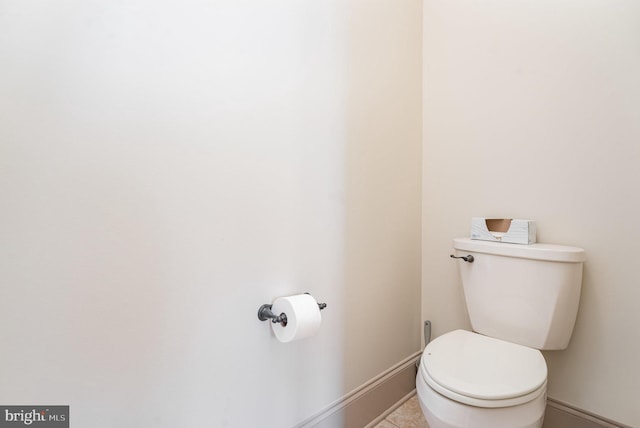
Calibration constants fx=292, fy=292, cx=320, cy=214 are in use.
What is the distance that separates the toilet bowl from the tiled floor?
1.59ft

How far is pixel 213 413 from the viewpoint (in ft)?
2.68

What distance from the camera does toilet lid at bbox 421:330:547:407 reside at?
0.79 m

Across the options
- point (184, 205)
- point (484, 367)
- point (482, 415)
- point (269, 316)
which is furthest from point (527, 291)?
point (184, 205)

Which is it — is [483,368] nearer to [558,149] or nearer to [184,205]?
[558,149]

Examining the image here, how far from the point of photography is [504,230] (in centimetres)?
120

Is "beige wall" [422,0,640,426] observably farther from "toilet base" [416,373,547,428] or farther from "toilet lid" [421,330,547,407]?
"toilet base" [416,373,547,428]

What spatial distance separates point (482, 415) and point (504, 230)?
0.71 m

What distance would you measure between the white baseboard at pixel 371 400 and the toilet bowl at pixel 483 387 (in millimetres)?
370

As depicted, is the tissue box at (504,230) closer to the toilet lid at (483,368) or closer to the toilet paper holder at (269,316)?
the toilet lid at (483,368)

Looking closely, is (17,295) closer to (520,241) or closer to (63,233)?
(63,233)

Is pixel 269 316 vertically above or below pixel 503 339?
above

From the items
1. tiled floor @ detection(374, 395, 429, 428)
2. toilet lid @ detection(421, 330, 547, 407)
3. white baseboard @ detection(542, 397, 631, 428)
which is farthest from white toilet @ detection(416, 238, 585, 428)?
tiled floor @ detection(374, 395, 429, 428)

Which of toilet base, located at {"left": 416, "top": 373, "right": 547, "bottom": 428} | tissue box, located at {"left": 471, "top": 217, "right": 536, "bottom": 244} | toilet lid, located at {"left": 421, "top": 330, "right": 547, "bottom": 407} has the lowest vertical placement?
toilet base, located at {"left": 416, "top": 373, "right": 547, "bottom": 428}

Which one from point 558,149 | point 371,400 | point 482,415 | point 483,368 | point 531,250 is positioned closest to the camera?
point 482,415
